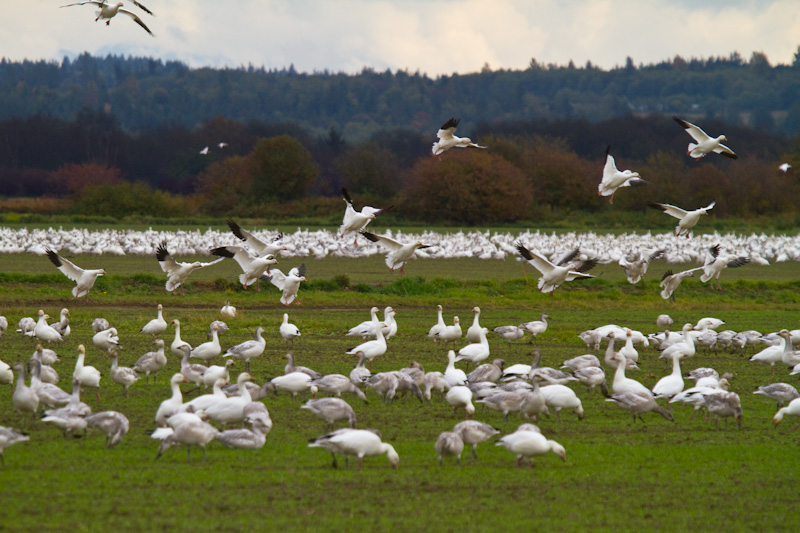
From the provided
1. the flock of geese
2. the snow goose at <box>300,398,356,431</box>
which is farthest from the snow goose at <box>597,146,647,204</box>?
the snow goose at <box>300,398,356,431</box>

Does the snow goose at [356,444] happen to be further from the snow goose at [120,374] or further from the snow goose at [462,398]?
the snow goose at [120,374]

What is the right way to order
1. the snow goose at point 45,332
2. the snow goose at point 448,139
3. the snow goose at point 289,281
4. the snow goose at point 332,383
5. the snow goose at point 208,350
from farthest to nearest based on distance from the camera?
the snow goose at point 289,281 → the snow goose at point 448,139 → the snow goose at point 45,332 → the snow goose at point 208,350 → the snow goose at point 332,383

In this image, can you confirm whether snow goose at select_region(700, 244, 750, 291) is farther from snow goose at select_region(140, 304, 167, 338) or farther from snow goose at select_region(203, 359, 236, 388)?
snow goose at select_region(203, 359, 236, 388)

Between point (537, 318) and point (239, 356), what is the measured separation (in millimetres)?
10056

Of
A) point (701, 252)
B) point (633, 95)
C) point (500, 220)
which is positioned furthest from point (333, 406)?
point (633, 95)

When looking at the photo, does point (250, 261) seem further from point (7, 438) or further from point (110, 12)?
point (7, 438)

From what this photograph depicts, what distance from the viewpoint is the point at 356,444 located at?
755 cm

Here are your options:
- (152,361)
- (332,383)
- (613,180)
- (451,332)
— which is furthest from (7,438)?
(613,180)

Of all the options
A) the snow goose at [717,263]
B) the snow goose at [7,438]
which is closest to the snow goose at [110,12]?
the snow goose at [7,438]

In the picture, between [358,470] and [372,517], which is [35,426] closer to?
[358,470]

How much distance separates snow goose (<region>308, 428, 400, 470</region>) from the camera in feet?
24.7

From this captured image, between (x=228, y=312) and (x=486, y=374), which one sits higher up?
(x=486, y=374)

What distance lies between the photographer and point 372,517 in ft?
20.9

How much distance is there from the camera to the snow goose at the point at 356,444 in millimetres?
7520
